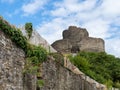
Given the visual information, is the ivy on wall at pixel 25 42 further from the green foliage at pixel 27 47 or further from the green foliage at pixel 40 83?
the green foliage at pixel 40 83

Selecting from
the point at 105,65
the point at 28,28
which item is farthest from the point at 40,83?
the point at 105,65

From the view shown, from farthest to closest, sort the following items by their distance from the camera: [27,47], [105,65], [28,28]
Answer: [105,65] < [28,28] < [27,47]

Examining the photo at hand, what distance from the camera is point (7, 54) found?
1308 cm

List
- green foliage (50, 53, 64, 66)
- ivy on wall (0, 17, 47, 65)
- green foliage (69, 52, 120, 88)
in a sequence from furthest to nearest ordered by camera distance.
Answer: green foliage (69, 52, 120, 88) < green foliage (50, 53, 64, 66) < ivy on wall (0, 17, 47, 65)

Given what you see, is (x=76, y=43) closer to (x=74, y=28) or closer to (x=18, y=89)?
(x=74, y=28)

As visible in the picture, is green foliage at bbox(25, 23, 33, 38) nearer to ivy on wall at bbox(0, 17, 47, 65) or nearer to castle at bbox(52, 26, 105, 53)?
ivy on wall at bbox(0, 17, 47, 65)

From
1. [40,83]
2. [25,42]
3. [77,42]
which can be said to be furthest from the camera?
[77,42]

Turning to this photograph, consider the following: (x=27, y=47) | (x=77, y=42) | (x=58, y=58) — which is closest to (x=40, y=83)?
(x=27, y=47)

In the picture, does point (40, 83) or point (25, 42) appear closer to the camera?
point (25, 42)

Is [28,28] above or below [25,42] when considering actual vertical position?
above

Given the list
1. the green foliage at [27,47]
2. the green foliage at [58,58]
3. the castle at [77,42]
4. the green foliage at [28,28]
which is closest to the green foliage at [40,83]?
the green foliage at [27,47]

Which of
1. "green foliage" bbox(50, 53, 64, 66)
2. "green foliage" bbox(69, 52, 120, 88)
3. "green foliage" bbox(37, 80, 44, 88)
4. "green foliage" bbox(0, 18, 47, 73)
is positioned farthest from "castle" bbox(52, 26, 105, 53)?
"green foliage" bbox(37, 80, 44, 88)

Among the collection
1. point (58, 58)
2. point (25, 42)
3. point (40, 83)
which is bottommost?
point (40, 83)

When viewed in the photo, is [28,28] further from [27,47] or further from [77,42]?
[77,42]
